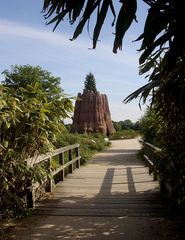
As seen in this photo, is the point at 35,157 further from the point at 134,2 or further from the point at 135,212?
the point at 134,2

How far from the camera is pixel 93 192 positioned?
7.73 m

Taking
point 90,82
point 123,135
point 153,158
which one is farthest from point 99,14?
point 90,82

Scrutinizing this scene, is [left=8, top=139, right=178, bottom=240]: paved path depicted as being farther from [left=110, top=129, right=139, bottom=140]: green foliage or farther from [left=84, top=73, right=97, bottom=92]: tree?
[left=84, top=73, right=97, bottom=92]: tree

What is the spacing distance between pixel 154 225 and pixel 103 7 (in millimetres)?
3430

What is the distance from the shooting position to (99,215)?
558 cm

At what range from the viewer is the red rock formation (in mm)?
38594

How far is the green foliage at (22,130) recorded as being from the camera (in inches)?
193

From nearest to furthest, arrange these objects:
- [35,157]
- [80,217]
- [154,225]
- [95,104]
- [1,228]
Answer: [1,228]
[154,225]
[80,217]
[35,157]
[95,104]

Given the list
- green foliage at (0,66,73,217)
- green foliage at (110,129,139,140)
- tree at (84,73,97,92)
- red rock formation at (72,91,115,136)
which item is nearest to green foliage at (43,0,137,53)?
green foliage at (0,66,73,217)

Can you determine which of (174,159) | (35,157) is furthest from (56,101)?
(174,159)

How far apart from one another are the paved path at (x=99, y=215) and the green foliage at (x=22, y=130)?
446mm

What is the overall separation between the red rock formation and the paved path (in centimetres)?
3001

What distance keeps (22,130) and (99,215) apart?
5.29 feet

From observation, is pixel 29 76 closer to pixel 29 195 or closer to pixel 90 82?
pixel 90 82
